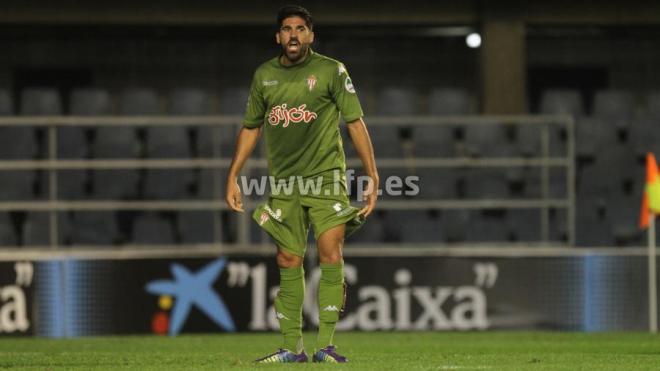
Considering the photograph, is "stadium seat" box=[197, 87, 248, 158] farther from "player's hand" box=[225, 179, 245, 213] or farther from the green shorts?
the green shorts

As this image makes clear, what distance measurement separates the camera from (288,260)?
7625mm

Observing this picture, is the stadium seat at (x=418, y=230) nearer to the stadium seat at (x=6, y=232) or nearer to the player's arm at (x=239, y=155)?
the stadium seat at (x=6, y=232)

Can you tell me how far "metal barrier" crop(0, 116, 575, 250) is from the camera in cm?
1239

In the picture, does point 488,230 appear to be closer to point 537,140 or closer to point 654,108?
point 537,140

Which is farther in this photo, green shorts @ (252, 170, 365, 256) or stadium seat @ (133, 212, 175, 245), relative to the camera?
stadium seat @ (133, 212, 175, 245)

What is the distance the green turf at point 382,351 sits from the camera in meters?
7.68

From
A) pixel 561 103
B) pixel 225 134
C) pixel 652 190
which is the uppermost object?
pixel 561 103

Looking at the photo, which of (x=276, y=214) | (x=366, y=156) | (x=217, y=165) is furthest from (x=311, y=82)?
(x=217, y=165)

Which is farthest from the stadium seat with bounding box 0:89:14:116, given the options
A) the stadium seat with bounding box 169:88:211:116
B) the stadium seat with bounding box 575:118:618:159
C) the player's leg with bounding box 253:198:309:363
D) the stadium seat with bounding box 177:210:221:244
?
the player's leg with bounding box 253:198:309:363

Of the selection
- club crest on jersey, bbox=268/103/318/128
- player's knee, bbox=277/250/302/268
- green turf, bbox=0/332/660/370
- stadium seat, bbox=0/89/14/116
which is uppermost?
stadium seat, bbox=0/89/14/116

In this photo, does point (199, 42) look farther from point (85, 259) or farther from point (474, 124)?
point (85, 259)

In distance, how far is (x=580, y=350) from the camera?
9.80 meters

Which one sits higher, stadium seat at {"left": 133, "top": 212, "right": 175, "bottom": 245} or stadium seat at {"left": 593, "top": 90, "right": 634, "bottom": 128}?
stadium seat at {"left": 593, "top": 90, "right": 634, "bottom": 128}

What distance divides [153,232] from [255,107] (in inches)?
236
